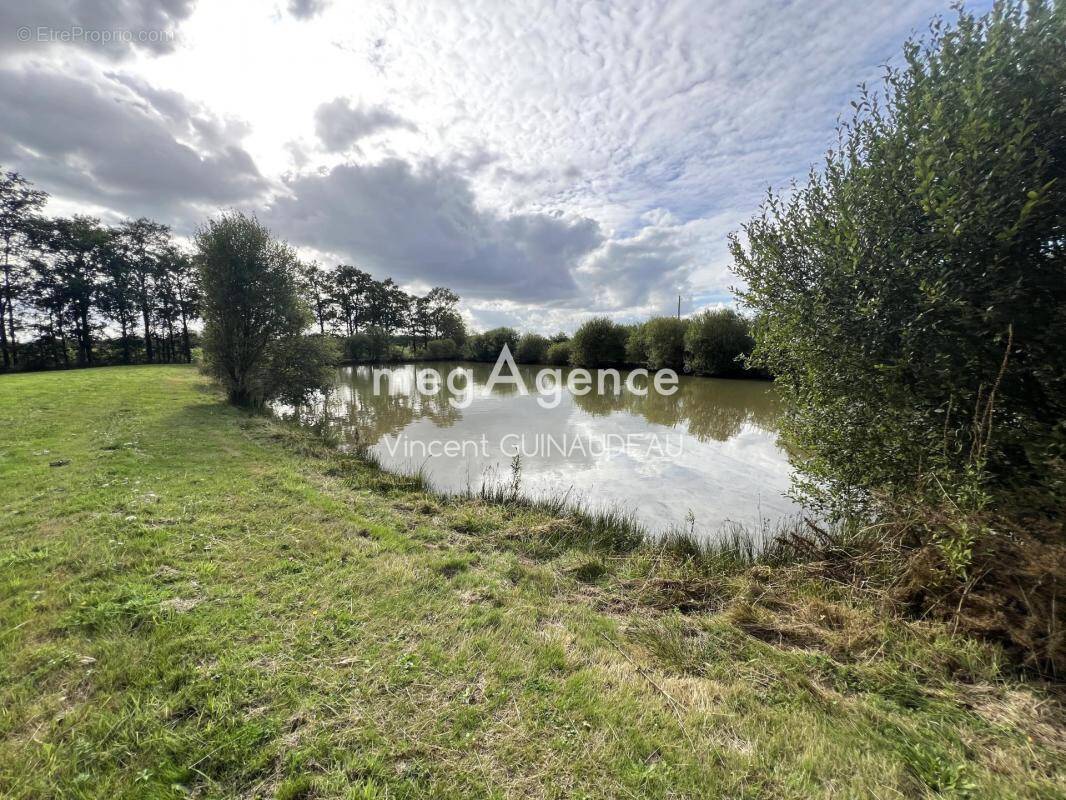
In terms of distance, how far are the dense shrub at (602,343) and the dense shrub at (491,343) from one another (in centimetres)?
1331

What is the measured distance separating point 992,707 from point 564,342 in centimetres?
4470

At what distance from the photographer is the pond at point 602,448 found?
7102mm

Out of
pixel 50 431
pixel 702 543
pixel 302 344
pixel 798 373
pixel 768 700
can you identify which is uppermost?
pixel 302 344

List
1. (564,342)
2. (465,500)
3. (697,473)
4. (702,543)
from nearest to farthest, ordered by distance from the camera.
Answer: (702,543), (465,500), (697,473), (564,342)

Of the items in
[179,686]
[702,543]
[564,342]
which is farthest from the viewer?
[564,342]

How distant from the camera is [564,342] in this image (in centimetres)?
4619

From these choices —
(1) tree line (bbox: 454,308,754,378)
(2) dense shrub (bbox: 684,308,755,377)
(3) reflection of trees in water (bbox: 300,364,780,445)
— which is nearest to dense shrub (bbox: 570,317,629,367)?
(1) tree line (bbox: 454,308,754,378)

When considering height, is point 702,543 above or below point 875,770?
below

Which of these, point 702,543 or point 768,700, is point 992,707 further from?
point 702,543

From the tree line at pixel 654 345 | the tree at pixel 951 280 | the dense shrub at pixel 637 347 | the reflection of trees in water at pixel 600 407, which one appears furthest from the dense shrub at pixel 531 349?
the tree at pixel 951 280

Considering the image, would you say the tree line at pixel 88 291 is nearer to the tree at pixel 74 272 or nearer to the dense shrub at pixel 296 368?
the tree at pixel 74 272

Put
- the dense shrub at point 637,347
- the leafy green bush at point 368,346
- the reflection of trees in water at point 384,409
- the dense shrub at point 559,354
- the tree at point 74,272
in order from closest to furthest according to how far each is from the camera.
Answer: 1. the reflection of trees in water at point 384,409
2. the tree at point 74,272
3. the dense shrub at point 637,347
4. the leafy green bush at point 368,346
5. the dense shrub at point 559,354

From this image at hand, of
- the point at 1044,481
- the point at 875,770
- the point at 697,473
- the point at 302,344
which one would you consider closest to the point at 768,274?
the point at 1044,481

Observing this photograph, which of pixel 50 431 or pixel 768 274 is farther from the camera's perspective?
pixel 50 431
